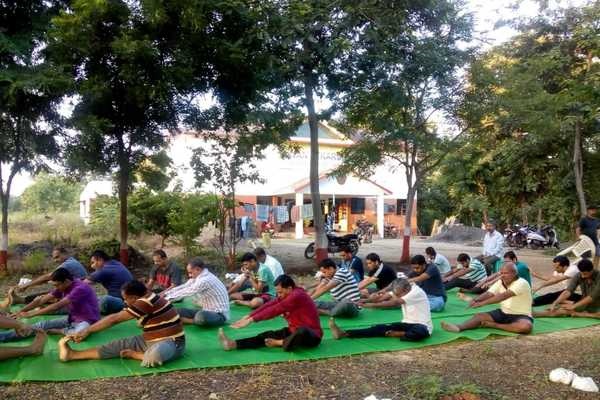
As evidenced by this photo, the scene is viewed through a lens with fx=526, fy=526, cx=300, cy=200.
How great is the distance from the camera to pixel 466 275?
31.0ft

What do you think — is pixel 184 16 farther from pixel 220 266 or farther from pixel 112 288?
pixel 220 266

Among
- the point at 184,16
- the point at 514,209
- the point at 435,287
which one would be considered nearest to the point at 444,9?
the point at 184,16

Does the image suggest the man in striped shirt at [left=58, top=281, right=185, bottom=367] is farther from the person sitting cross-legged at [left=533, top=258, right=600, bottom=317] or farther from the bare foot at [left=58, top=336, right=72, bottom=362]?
the person sitting cross-legged at [left=533, top=258, right=600, bottom=317]

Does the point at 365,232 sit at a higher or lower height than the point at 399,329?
higher

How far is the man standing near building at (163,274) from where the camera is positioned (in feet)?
25.5

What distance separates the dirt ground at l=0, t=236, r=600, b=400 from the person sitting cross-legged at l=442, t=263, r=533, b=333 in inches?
18.6

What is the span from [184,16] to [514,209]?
19284 mm

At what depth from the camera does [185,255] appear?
42.7ft

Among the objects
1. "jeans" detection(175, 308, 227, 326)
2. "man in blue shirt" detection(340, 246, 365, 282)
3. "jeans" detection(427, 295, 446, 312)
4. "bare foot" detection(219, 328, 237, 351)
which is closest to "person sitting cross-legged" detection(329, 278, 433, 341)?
"bare foot" detection(219, 328, 237, 351)

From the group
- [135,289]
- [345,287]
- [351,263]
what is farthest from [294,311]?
[351,263]

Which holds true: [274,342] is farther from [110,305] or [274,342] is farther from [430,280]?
[430,280]

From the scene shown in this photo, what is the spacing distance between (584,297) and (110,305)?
21.4ft

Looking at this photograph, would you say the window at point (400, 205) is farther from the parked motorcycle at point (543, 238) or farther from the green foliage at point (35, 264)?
the green foliage at point (35, 264)

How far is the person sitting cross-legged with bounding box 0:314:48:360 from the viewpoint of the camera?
4.85m
